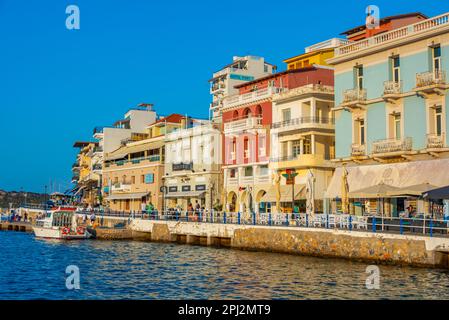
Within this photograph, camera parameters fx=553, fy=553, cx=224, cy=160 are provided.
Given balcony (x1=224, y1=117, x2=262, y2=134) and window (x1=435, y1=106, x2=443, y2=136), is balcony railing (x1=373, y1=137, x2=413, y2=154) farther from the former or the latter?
balcony (x1=224, y1=117, x2=262, y2=134)

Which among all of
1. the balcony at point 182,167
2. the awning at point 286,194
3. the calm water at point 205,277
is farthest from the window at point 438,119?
the balcony at point 182,167

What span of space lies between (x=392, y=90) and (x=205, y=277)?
1869 cm

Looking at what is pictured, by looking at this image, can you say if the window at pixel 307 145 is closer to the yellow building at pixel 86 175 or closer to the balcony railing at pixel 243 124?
the balcony railing at pixel 243 124

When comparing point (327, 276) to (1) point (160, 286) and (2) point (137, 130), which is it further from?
(2) point (137, 130)

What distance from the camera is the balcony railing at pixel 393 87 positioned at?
35.8 metres

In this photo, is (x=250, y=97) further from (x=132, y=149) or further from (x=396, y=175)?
(x=132, y=149)

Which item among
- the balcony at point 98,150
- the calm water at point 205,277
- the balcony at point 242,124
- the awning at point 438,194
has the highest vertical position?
the balcony at point 98,150

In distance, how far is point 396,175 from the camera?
1372 inches

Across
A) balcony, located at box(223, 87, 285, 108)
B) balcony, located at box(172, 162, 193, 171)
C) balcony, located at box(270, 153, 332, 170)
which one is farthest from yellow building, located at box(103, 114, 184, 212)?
balcony, located at box(270, 153, 332, 170)

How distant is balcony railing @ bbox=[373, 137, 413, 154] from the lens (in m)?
34.7

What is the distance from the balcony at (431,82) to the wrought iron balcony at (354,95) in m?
4.88

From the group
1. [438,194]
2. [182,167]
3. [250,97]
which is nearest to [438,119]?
[438,194]

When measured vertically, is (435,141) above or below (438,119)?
below
